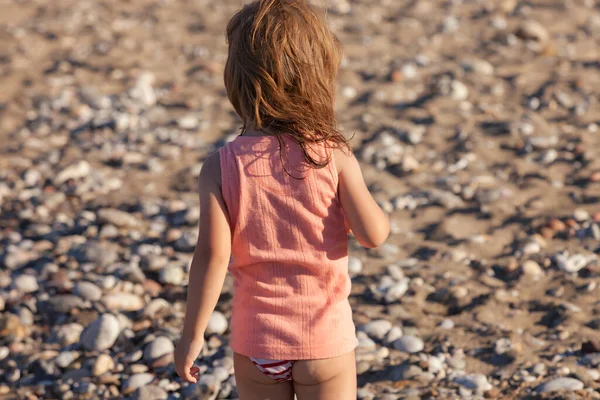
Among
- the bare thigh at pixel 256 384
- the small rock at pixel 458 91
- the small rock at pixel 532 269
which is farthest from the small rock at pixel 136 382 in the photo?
the small rock at pixel 458 91

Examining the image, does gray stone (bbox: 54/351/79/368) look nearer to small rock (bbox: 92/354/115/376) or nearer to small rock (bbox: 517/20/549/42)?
small rock (bbox: 92/354/115/376)

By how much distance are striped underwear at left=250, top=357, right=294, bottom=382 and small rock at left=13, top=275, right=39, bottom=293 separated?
2136 millimetres

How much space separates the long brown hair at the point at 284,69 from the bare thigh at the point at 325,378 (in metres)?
0.56

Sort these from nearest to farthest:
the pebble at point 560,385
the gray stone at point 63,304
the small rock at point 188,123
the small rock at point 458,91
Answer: the pebble at point 560,385 < the gray stone at point 63,304 < the small rock at point 188,123 < the small rock at point 458,91

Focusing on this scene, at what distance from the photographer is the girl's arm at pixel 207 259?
221cm

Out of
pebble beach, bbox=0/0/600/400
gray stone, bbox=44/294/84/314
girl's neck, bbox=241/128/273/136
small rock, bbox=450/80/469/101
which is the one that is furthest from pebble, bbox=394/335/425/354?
small rock, bbox=450/80/469/101

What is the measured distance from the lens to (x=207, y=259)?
7.33ft

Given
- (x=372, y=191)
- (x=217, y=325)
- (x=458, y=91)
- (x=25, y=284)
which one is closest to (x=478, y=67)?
(x=458, y=91)

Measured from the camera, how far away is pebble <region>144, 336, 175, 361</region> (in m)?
3.54

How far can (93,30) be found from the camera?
26.4 feet

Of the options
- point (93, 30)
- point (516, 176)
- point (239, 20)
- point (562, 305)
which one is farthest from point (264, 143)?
point (93, 30)

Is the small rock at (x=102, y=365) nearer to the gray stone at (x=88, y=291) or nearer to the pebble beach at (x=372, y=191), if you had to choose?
the pebble beach at (x=372, y=191)

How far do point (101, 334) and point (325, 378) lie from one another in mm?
→ 1622

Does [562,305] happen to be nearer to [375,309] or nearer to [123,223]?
[375,309]
